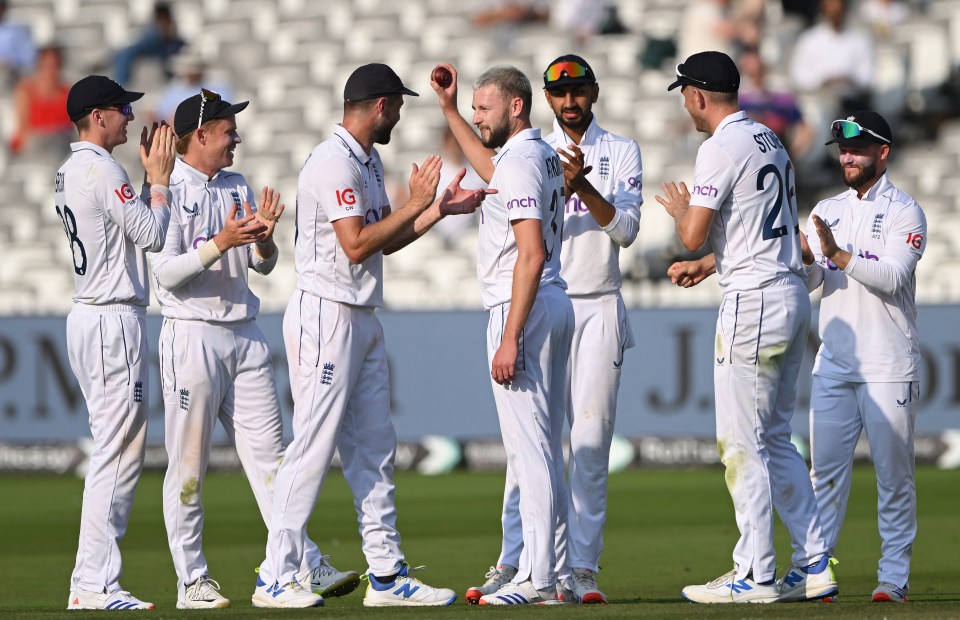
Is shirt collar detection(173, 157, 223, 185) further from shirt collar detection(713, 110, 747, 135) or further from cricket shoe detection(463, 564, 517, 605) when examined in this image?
shirt collar detection(713, 110, 747, 135)

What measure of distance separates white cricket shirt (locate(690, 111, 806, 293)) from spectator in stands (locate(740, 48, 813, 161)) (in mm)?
10225

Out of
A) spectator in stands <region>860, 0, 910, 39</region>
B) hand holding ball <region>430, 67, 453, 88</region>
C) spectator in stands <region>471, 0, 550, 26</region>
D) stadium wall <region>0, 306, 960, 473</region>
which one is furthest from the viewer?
spectator in stands <region>471, 0, 550, 26</region>

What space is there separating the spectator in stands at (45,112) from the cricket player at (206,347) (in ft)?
43.6

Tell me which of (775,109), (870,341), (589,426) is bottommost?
(589,426)

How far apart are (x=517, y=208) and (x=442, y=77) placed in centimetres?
116

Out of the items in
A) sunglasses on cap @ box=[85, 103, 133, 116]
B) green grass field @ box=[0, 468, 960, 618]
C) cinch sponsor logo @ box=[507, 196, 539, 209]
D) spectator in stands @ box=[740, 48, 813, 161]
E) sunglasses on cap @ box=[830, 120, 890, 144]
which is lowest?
green grass field @ box=[0, 468, 960, 618]

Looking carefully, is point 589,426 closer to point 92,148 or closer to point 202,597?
point 202,597

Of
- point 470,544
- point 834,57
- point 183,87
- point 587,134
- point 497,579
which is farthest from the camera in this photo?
point 183,87

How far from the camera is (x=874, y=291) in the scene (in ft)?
26.3

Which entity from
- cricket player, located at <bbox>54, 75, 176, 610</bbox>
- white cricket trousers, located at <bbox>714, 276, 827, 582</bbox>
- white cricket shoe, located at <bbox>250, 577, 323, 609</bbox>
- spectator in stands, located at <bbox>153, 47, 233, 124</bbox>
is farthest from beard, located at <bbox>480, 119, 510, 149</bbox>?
spectator in stands, located at <bbox>153, 47, 233, 124</bbox>

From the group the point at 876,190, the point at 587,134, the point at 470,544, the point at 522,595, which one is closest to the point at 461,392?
the point at 470,544

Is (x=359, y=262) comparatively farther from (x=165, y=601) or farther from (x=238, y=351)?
(x=165, y=601)

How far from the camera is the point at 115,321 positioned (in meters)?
7.66

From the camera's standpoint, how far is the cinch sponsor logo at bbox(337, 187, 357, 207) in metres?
7.28
